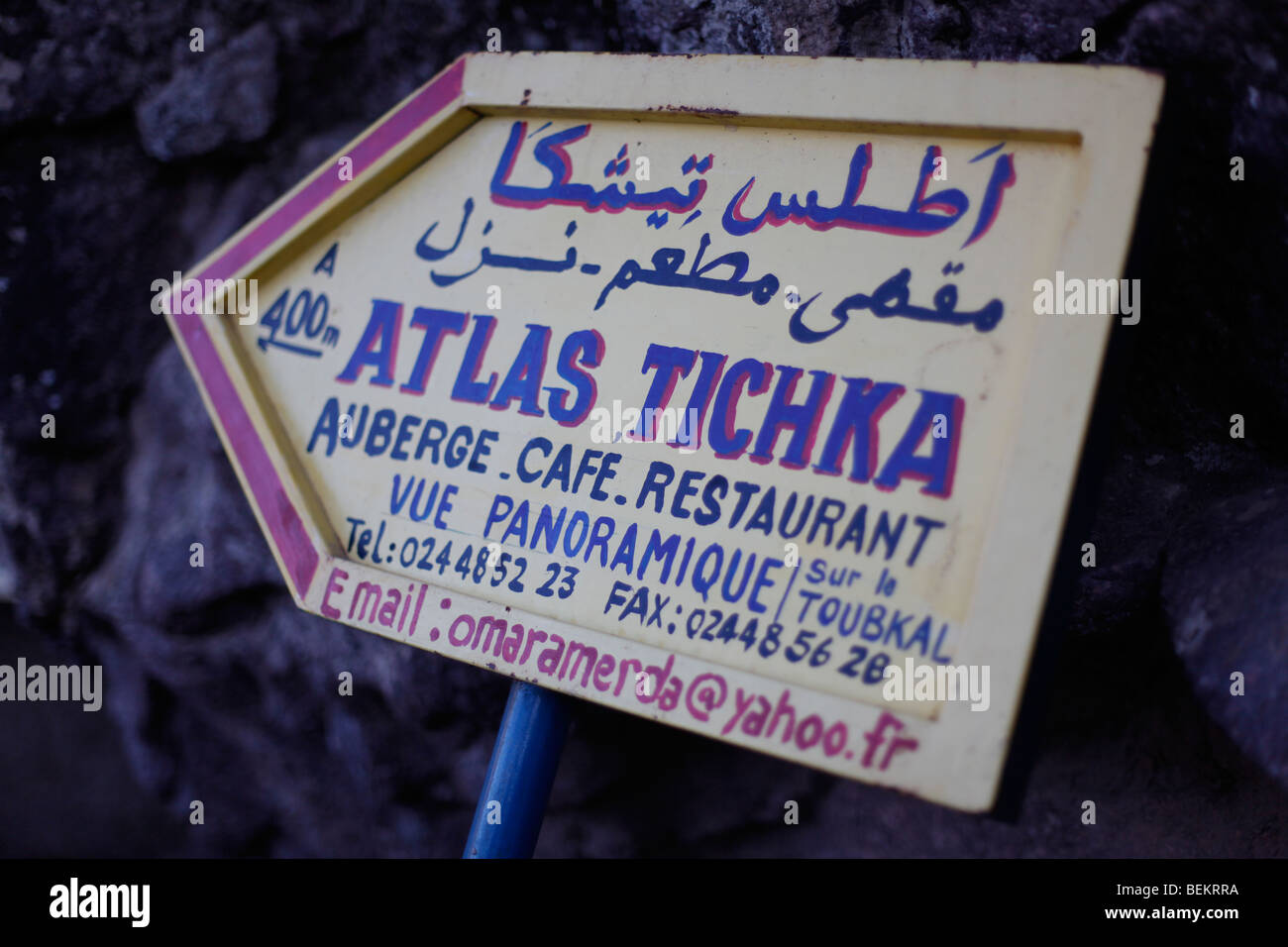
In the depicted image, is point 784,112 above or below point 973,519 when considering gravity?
above

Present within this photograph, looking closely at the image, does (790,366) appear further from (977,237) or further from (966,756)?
(966,756)

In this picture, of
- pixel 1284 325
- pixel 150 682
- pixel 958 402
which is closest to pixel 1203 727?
pixel 1284 325

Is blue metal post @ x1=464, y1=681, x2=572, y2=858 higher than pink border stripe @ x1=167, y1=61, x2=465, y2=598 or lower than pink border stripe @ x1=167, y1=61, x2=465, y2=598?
lower

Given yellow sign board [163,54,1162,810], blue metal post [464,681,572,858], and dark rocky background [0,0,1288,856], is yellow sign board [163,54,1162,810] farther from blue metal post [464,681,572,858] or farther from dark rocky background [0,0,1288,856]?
dark rocky background [0,0,1288,856]

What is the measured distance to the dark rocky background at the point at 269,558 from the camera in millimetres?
891

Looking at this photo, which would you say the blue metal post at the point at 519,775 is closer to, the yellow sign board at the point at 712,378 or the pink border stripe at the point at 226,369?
the yellow sign board at the point at 712,378

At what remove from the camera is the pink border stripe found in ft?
2.95

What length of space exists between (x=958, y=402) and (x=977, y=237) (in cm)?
13

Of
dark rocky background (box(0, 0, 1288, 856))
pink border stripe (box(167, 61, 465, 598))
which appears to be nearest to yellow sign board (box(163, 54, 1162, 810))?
pink border stripe (box(167, 61, 465, 598))

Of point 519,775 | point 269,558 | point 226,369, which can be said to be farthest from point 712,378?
point 269,558

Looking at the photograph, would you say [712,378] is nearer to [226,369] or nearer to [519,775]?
[519,775]

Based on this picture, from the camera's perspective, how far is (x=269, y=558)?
128cm

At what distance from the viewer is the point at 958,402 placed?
0.67 metres

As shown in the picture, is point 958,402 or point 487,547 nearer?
point 958,402
